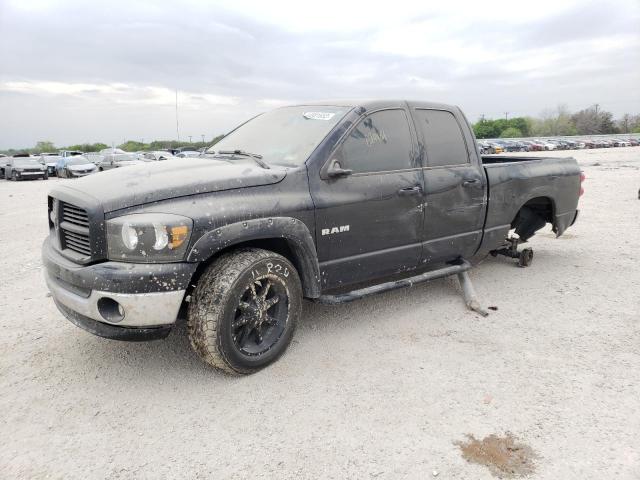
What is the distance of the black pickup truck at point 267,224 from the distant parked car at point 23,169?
25543mm

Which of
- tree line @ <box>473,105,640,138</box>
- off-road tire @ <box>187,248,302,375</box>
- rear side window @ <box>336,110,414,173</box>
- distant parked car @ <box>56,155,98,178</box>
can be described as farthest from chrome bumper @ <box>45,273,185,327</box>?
tree line @ <box>473,105,640,138</box>

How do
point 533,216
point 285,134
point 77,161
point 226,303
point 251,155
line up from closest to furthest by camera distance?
point 226,303
point 251,155
point 285,134
point 533,216
point 77,161

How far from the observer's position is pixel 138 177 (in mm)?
3430

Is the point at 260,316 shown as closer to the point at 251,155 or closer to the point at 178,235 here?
Result: the point at 178,235

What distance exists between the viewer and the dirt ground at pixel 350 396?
8.43 ft

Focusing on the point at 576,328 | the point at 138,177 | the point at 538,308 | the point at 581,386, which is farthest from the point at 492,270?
the point at 138,177

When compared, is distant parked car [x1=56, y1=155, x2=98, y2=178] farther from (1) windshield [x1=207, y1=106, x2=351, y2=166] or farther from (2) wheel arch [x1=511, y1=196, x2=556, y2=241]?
(2) wheel arch [x1=511, y1=196, x2=556, y2=241]

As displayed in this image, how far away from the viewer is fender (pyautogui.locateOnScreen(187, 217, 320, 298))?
3.09m

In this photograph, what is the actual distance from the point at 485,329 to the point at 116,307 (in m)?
2.86

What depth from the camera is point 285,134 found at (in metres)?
4.14

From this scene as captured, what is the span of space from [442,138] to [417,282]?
4.46 ft

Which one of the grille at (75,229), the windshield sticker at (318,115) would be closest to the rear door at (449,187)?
the windshield sticker at (318,115)

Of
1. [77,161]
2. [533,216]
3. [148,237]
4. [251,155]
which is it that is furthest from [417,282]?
[77,161]

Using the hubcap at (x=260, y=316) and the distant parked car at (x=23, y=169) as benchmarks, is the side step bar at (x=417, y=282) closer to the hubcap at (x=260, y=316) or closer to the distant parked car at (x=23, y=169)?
the hubcap at (x=260, y=316)
